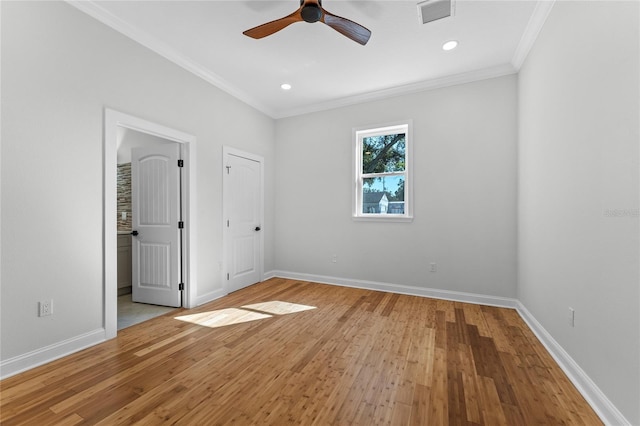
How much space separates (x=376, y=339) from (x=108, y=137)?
3219 mm

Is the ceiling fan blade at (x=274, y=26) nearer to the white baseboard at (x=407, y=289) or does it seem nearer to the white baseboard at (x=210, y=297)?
the white baseboard at (x=210, y=297)

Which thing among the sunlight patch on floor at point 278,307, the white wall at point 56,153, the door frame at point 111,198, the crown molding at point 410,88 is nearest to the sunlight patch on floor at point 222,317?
the sunlight patch on floor at point 278,307

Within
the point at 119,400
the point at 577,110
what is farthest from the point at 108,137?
the point at 577,110

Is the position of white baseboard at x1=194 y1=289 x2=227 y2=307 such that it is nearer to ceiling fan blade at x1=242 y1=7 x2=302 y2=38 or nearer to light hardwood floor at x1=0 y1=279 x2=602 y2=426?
light hardwood floor at x1=0 y1=279 x2=602 y2=426

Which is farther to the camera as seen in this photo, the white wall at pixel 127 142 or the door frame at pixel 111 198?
the white wall at pixel 127 142

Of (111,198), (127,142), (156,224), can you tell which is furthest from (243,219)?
(127,142)

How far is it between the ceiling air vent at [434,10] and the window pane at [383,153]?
1.76m

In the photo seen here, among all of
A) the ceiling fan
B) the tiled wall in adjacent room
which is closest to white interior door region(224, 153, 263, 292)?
the tiled wall in adjacent room

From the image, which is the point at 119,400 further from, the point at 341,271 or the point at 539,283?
the point at 539,283

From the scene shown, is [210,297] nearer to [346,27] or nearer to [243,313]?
[243,313]

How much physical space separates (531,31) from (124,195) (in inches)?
231

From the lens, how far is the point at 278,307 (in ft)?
11.3

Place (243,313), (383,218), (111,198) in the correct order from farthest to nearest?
(383,218) → (243,313) → (111,198)

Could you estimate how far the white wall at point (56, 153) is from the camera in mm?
1994
